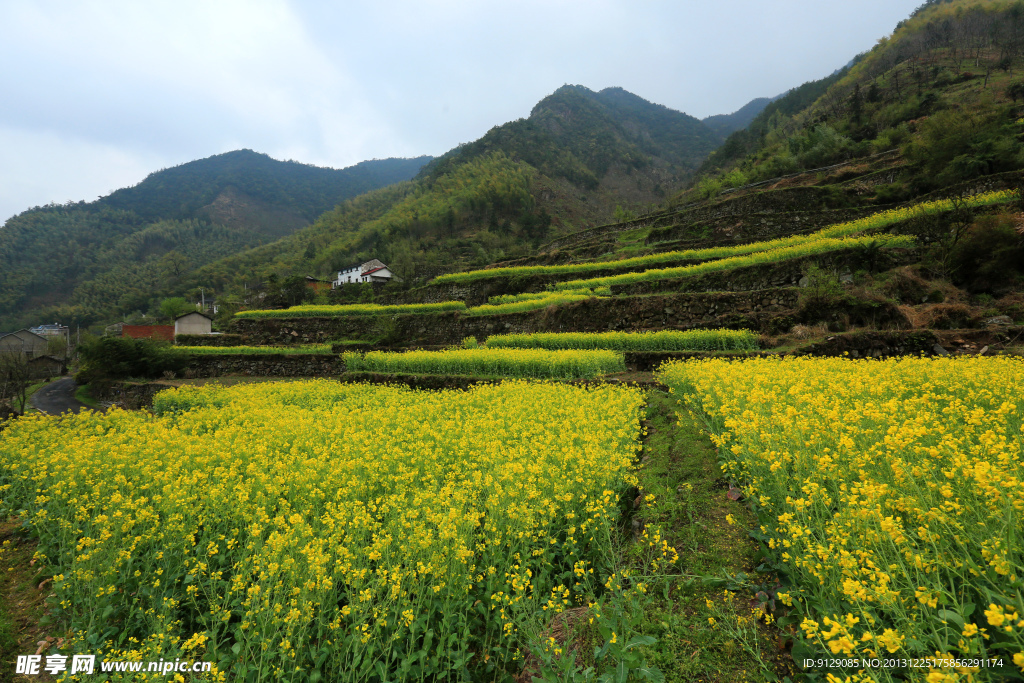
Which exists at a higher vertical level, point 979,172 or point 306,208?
point 306,208

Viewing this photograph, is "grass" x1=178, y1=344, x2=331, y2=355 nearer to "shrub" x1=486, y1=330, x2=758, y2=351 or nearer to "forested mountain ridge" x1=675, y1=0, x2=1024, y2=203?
"shrub" x1=486, y1=330, x2=758, y2=351

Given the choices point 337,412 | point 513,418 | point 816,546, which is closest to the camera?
point 816,546

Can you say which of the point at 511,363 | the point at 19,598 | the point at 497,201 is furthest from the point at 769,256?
the point at 497,201

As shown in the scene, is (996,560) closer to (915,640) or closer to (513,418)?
(915,640)

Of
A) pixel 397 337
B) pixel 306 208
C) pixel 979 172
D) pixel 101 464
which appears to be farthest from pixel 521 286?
pixel 306 208

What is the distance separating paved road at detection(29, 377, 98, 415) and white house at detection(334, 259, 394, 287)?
26991mm

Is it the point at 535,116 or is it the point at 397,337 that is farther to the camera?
the point at 535,116

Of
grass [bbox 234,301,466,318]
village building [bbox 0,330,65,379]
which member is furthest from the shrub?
village building [bbox 0,330,65,379]

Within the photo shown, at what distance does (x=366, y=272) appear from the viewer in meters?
49.0

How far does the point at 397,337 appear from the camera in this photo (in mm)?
20266

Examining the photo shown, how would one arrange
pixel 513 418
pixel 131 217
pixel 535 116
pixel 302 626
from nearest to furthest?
1. pixel 302 626
2. pixel 513 418
3. pixel 131 217
4. pixel 535 116

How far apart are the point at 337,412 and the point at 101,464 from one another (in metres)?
3.14

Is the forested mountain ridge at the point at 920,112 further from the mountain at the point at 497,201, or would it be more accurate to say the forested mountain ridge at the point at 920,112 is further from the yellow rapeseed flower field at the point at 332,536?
the yellow rapeseed flower field at the point at 332,536

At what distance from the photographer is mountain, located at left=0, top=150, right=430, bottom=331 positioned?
70219 millimetres
